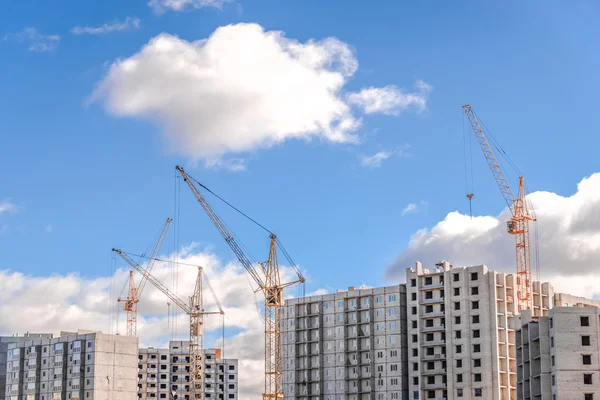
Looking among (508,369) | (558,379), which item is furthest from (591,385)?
(508,369)

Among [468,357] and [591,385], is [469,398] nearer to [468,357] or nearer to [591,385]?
[468,357]

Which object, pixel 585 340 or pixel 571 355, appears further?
pixel 585 340

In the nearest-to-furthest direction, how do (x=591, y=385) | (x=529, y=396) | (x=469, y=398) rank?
(x=591, y=385) → (x=529, y=396) → (x=469, y=398)

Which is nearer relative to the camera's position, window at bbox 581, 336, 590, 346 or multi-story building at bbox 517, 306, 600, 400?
multi-story building at bbox 517, 306, 600, 400

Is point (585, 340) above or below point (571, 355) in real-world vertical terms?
above

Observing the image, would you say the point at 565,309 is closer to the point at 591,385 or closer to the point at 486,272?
the point at 591,385

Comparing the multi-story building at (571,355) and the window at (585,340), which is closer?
the multi-story building at (571,355)

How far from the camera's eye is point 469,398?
7682 inches

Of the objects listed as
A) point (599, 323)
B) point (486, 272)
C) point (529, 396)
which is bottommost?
point (529, 396)

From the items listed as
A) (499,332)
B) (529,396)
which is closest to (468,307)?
(499,332)

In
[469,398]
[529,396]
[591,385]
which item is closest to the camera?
[591,385]

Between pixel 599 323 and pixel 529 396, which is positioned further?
pixel 529 396

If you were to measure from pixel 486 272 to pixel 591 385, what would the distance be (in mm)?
61078

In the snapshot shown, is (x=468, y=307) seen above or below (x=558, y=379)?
above
